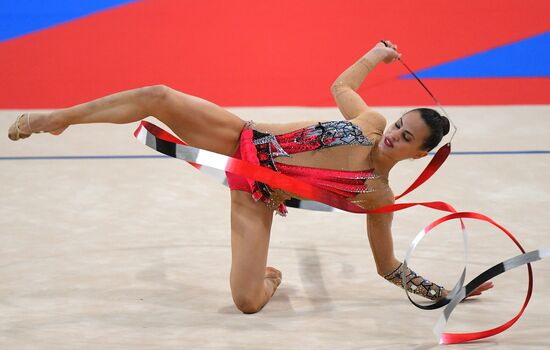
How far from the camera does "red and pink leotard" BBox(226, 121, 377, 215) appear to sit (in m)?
2.40

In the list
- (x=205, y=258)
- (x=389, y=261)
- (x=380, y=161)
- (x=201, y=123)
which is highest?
(x=201, y=123)

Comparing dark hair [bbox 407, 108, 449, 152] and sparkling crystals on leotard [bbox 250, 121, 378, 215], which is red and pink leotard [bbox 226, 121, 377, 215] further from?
dark hair [bbox 407, 108, 449, 152]

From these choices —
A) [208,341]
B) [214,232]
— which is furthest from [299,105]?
[208,341]

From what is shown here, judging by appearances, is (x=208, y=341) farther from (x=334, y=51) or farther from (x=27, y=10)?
(x=27, y=10)

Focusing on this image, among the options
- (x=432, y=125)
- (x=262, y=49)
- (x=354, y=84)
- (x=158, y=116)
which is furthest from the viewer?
(x=262, y=49)

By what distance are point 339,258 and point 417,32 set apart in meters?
2.57

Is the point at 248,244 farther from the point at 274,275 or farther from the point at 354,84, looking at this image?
the point at 354,84

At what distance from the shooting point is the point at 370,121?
8.07ft

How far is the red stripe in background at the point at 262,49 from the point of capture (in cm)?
484

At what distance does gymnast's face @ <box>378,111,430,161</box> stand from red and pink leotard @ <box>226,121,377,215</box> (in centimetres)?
9

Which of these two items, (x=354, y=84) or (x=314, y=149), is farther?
(x=354, y=84)

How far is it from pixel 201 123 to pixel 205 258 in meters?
0.58

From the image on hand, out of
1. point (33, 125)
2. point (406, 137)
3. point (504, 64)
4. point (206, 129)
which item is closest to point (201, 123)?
point (206, 129)

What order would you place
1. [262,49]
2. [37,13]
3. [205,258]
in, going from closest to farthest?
1. [205,258]
2. [262,49]
3. [37,13]
